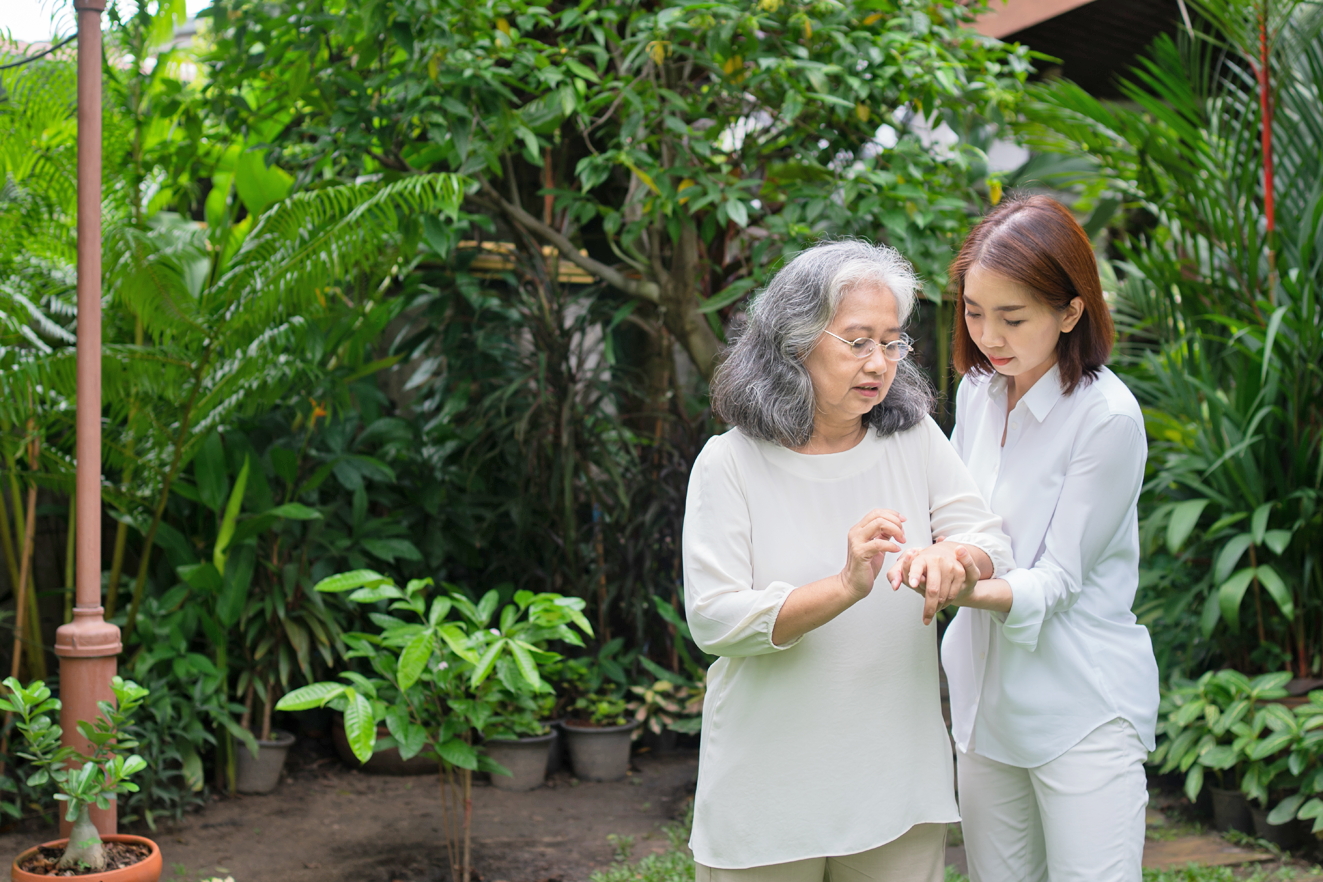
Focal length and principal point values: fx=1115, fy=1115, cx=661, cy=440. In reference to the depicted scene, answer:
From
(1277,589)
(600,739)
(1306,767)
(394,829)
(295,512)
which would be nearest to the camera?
(1306,767)

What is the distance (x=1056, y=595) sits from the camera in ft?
5.51

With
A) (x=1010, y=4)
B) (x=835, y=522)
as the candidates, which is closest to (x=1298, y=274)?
(x=835, y=522)

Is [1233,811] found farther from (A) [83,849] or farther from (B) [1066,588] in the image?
(A) [83,849]

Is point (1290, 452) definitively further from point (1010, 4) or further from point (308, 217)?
point (1010, 4)

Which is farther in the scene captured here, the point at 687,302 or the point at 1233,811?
the point at 687,302

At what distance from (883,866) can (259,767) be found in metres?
3.04

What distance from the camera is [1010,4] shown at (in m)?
6.62

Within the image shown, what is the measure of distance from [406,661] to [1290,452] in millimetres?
2878

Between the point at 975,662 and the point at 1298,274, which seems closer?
the point at 975,662

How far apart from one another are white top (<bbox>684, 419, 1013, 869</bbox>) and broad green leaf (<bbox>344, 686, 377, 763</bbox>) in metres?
1.30

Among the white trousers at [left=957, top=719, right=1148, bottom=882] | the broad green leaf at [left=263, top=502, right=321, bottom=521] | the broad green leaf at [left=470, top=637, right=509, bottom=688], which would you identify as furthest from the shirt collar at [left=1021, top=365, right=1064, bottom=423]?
the broad green leaf at [left=263, top=502, right=321, bottom=521]

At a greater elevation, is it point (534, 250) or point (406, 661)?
point (534, 250)

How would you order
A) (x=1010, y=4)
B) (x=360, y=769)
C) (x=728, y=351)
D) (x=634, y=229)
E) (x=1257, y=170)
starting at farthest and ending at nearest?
(x=1010, y=4) < (x=360, y=769) < (x=1257, y=170) < (x=634, y=229) < (x=728, y=351)

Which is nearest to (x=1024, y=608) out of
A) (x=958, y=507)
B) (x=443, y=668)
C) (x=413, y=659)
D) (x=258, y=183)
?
(x=958, y=507)
